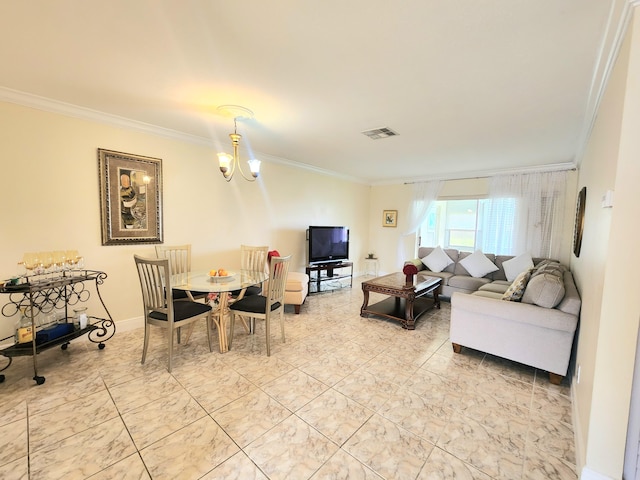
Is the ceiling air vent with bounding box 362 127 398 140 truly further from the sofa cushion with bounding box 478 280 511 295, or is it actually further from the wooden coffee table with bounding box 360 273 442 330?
the sofa cushion with bounding box 478 280 511 295

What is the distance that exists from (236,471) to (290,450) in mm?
315

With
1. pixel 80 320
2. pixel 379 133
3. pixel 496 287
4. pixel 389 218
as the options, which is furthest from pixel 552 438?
pixel 389 218

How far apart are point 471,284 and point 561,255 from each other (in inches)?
65.4

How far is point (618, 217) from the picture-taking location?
51.7 inches

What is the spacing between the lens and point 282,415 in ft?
6.22

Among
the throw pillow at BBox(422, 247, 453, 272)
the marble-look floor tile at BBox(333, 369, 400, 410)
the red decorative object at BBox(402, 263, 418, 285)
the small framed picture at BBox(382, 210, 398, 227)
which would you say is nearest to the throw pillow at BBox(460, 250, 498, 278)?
the throw pillow at BBox(422, 247, 453, 272)

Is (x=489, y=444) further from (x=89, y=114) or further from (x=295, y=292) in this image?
(x=89, y=114)

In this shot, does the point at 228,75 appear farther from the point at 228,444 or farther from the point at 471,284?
the point at 471,284

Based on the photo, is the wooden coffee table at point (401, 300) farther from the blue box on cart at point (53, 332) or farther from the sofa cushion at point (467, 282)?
the blue box on cart at point (53, 332)

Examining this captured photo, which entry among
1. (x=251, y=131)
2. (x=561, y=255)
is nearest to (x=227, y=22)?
(x=251, y=131)

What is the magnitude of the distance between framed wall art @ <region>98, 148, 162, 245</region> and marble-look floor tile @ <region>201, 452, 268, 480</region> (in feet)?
9.06

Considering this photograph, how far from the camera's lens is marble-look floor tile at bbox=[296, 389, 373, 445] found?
1.76m

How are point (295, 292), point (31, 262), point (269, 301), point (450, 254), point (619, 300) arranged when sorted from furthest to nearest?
point (450, 254)
point (295, 292)
point (269, 301)
point (31, 262)
point (619, 300)

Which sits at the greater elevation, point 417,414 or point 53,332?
point 53,332
